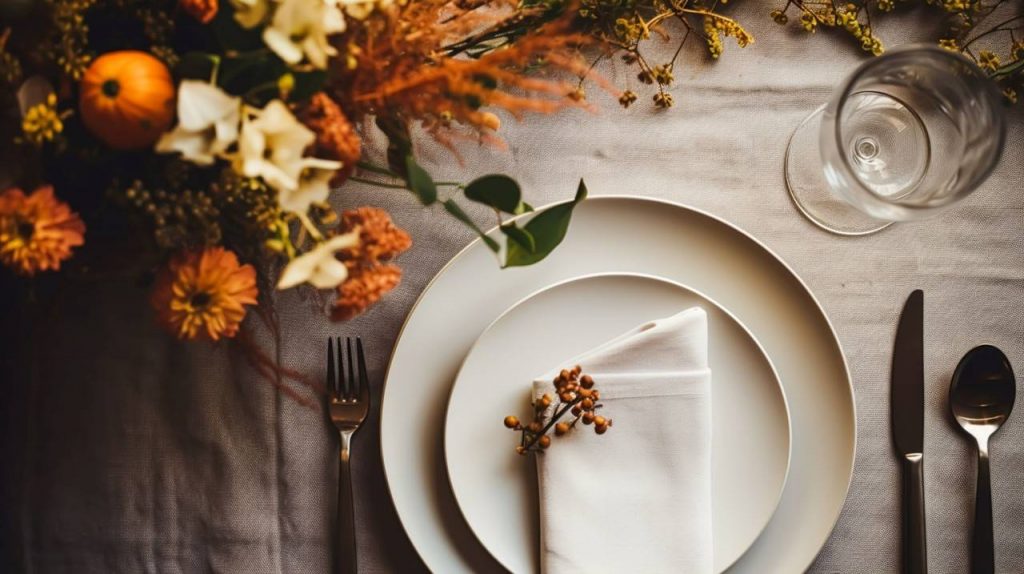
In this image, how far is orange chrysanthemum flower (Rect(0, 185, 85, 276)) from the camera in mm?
431

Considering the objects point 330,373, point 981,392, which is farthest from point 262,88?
point 981,392

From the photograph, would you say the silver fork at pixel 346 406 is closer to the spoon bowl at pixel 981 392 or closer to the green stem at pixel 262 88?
the green stem at pixel 262 88

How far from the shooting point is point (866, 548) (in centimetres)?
74

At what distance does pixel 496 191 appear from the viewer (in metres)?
0.51

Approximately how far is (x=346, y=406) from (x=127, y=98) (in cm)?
35

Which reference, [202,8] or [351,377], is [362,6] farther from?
[351,377]

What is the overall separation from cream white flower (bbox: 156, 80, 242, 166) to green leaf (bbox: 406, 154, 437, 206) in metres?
0.11

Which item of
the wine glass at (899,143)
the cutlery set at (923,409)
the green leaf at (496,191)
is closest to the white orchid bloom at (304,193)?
the green leaf at (496,191)

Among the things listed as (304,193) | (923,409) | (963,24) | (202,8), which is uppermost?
(963,24)

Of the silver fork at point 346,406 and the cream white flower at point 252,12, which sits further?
the silver fork at point 346,406

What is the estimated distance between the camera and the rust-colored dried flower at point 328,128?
44 centimetres

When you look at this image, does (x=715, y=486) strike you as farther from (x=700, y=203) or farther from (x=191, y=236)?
(x=191, y=236)

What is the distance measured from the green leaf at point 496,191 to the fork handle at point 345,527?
30 centimetres

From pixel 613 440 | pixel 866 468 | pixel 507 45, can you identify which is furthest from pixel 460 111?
pixel 866 468
